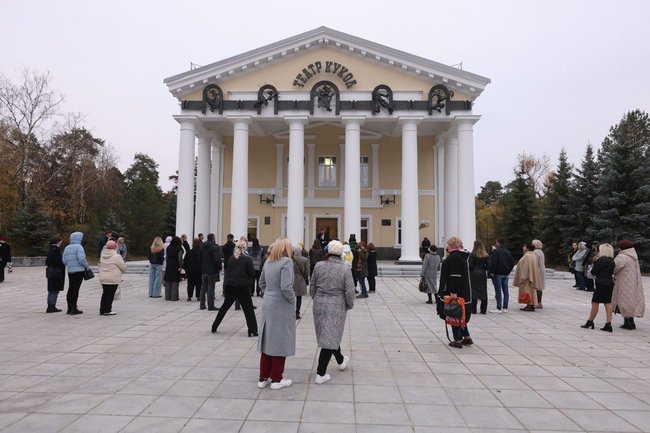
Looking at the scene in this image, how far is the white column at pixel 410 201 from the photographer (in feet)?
76.3

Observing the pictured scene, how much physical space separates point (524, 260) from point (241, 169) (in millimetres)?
16303

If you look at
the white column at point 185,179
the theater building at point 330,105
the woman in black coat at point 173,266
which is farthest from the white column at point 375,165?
the woman in black coat at point 173,266

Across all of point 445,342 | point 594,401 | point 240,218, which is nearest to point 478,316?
point 445,342

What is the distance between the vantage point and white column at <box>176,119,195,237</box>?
23719 millimetres

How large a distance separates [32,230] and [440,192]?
26815 millimetres

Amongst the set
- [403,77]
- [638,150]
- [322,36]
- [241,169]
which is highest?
[322,36]

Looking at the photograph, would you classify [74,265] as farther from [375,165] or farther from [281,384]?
[375,165]

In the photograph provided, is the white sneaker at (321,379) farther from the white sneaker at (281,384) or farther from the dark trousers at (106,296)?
the dark trousers at (106,296)

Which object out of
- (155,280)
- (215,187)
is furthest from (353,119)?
(155,280)

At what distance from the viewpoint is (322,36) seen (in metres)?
24.2

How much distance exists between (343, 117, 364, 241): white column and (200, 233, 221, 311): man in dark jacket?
42.7 feet

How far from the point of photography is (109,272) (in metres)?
9.91

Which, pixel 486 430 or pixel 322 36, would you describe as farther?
pixel 322 36

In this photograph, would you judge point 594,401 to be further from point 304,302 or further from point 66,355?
point 304,302
